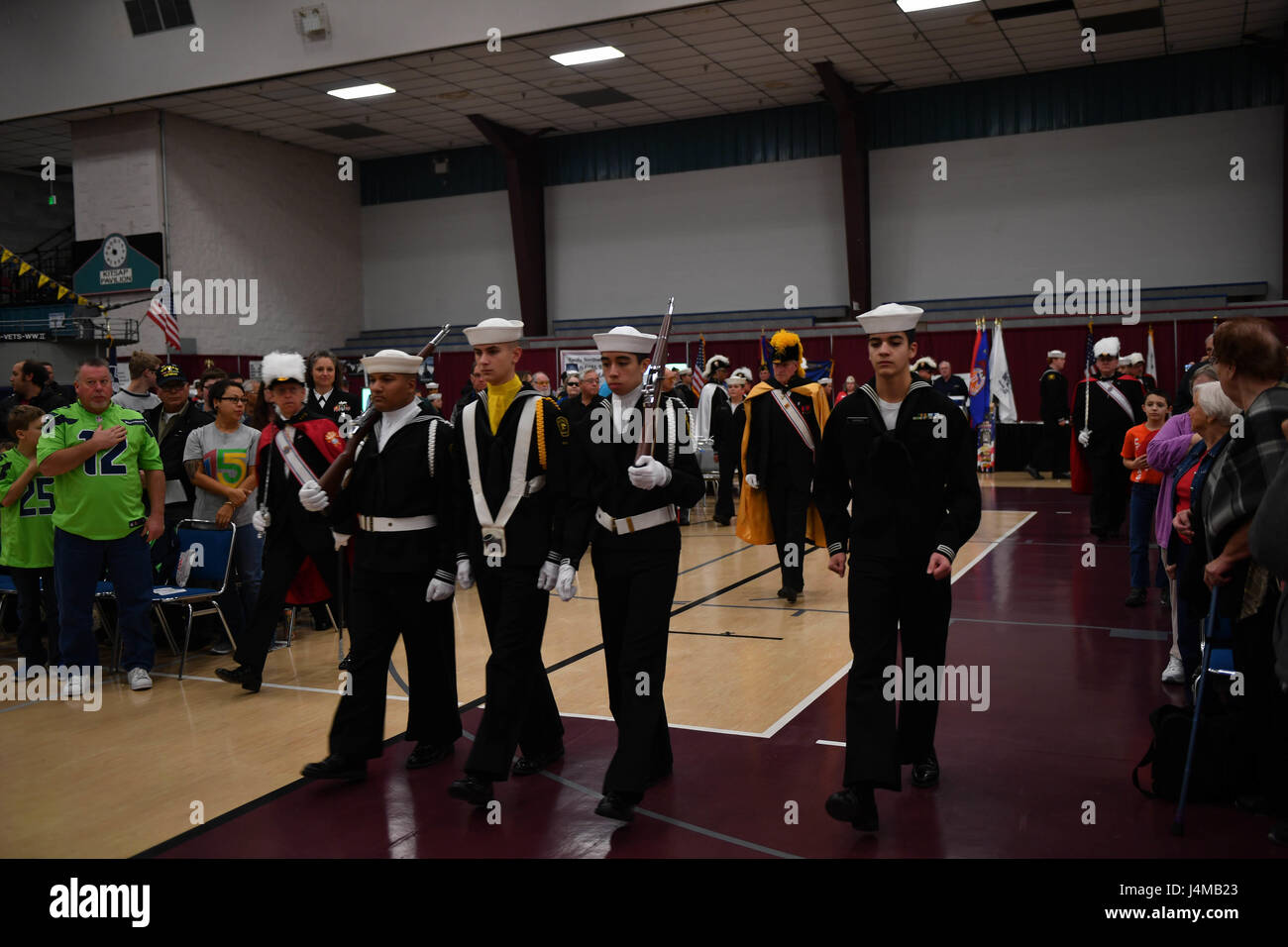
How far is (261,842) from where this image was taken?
3.90 metres

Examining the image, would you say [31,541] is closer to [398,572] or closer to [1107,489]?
[398,572]

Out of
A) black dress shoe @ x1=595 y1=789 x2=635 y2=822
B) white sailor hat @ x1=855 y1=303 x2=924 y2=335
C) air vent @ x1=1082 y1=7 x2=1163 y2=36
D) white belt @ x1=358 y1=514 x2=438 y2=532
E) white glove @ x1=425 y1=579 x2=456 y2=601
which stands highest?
air vent @ x1=1082 y1=7 x2=1163 y2=36

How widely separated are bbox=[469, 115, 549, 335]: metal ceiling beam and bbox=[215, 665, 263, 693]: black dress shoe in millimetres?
17282

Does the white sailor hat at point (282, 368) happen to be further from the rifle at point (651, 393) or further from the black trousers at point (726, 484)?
the black trousers at point (726, 484)

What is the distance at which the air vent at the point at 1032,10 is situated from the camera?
1566 cm

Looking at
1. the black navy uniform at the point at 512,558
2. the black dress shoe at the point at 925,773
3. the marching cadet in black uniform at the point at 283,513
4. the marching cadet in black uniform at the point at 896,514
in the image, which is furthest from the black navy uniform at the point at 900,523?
the marching cadet in black uniform at the point at 283,513

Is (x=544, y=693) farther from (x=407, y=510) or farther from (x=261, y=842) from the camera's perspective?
(x=261, y=842)

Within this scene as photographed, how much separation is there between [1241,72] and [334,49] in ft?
50.8

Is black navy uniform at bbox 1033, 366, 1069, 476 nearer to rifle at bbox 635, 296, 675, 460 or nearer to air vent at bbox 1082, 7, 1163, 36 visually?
air vent at bbox 1082, 7, 1163, 36

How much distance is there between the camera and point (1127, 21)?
53.7 ft

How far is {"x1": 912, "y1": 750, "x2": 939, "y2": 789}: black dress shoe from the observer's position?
4.36 m

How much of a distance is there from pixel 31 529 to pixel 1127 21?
1690 centimetres

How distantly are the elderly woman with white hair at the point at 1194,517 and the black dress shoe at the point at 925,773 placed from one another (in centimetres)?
123

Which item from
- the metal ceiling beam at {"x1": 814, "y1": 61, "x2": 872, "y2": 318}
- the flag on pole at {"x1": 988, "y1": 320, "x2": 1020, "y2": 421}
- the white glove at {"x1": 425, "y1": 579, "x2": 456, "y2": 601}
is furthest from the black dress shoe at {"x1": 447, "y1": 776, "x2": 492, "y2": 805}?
the metal ceiling beam at {"x1": 814, "y1": 61, "x2": 872, "y2": 318}
